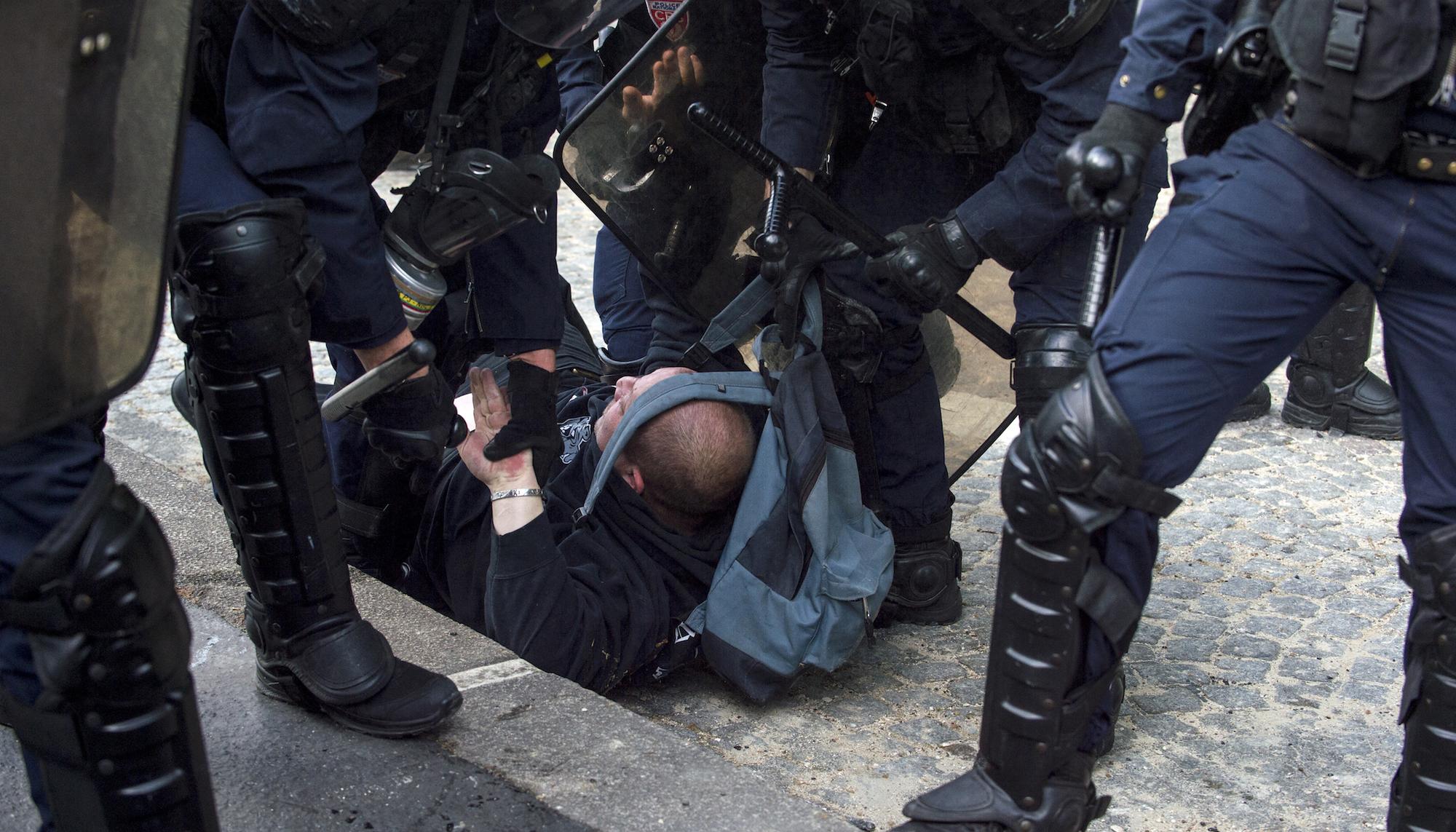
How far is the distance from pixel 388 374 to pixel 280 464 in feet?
1.00

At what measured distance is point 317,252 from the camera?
1.99m

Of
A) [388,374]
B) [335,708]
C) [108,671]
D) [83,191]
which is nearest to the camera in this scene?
[83,191]

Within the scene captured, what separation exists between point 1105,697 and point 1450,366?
639 mm

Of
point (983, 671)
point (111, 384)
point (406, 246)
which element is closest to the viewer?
point (111, 384)

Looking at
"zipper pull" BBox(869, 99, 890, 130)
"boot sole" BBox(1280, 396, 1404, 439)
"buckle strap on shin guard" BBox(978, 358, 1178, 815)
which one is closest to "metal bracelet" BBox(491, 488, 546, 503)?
"buckle strap on shin guard" BBox(978, 358, 1178, 815)

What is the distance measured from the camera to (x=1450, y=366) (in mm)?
1629

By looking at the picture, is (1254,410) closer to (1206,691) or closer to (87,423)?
(1206,691)

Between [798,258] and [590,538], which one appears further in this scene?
[798,258]

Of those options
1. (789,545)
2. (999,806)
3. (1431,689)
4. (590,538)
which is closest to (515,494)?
(590,538)

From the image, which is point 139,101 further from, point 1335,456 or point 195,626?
point 1335,456

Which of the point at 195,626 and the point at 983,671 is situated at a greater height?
the point at 195,626

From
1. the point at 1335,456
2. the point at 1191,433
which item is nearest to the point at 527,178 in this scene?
the point at 1191,433

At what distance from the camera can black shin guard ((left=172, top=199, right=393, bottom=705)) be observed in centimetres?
189

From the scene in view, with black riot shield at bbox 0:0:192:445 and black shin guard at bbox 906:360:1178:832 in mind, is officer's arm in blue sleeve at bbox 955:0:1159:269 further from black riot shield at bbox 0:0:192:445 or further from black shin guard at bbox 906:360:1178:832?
black riot shield at bbox 0:0:192:445
